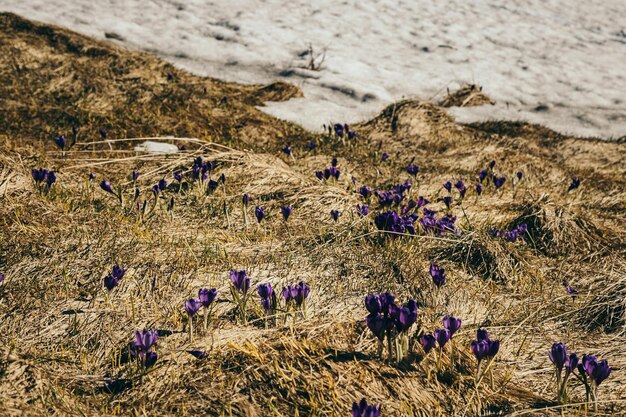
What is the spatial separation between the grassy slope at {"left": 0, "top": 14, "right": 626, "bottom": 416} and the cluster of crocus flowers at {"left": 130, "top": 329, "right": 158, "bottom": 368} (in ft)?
0.30

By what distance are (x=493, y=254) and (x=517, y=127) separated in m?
4.88

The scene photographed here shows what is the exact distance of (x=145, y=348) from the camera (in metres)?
2.49

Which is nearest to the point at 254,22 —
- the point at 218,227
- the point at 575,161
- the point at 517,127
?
the point at 517,127

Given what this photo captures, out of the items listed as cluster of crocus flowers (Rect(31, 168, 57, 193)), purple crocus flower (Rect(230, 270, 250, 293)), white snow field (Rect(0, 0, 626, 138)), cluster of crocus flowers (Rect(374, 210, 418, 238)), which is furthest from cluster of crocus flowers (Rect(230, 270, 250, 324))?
white snow field (Rect(0, 0, 626, 138))

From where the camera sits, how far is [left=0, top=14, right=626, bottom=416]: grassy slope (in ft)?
7.97

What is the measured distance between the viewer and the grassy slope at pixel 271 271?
243 centimetres

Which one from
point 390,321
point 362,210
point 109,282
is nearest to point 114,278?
point 109,282

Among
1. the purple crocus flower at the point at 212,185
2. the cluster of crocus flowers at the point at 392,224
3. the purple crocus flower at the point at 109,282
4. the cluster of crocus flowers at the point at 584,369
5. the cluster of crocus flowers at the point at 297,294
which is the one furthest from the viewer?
the purple crocus flower at the point at 212,185

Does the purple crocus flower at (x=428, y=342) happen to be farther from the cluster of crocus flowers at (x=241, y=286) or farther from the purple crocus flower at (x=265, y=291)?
the cluster of crocus flowers at (x=241, y=286)

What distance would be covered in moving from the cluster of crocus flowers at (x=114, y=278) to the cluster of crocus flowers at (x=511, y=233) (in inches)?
97.7

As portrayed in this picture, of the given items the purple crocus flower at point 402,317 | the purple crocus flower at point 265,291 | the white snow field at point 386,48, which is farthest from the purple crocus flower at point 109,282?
the white snow field at point 386,48

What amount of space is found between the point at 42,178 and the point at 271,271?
189cm

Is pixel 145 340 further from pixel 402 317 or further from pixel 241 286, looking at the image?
pixel 402 317

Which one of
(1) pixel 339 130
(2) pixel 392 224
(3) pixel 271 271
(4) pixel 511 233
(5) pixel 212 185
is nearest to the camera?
(3) pixel 271 271
